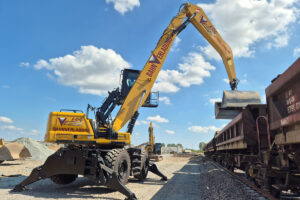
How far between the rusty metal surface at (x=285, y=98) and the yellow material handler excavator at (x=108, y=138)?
4259 mm

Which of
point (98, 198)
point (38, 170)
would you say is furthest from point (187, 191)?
point (38, 170)

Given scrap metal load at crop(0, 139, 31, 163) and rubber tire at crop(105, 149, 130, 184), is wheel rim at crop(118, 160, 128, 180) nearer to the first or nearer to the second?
rubber tire at crop(105, 149, 130, 184)

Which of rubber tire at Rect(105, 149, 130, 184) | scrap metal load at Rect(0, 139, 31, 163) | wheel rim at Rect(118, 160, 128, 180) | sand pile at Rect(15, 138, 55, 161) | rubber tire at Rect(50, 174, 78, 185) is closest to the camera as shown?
rubber tire at Rect(105, 149, 130, 184)

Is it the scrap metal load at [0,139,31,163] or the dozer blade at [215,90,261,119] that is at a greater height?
the dozer blade at [215,90,261,119]

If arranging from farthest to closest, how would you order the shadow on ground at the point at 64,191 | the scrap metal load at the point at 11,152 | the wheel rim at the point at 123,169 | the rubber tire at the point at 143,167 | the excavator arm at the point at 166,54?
the scrap metal load at the point at 11,152, the excavator arm at the point at 166,54, the rubber tire at the point at 143,167, the wheel rim at the point at 123,169, the shadow on ground at the point at 64,191

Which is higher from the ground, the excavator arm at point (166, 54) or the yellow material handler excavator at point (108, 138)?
the excavator arm at point (166, 54)

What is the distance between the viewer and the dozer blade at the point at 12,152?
15633mm

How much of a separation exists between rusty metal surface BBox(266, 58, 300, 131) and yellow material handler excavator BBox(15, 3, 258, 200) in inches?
168

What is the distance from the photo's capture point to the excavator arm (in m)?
9.91

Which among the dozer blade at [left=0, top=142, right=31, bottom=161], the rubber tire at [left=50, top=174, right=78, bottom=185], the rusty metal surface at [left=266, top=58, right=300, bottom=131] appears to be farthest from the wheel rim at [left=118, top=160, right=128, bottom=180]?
the dozer blade at [left=0, top=142, right=31, bottom=161]

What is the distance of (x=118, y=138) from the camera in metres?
8.53

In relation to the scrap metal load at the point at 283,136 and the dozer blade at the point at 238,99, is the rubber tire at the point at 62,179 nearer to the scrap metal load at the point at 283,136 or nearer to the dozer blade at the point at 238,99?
the scrap metal load at the point at 283,136

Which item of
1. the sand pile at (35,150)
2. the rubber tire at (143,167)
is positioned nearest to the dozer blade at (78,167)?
the rubber tire at (143,167)

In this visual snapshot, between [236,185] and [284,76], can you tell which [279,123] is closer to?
[284,76]
